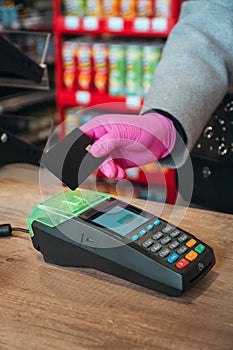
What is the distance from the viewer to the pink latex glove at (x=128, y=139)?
106 centimetres

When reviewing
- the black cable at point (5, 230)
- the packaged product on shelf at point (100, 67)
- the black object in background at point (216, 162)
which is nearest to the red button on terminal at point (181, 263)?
the black cable at point (5, 230)

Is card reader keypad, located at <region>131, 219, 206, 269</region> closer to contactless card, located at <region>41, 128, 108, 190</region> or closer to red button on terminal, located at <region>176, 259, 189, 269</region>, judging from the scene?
red button on terminal, located at <region>176, 259, 189, 269</region>

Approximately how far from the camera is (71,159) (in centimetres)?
93

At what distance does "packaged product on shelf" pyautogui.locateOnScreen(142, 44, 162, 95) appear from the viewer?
10.3 ft

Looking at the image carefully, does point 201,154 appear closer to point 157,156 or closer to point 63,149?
point 157,156

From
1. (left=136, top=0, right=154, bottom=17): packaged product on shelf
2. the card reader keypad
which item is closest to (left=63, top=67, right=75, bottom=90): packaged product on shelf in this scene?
(left=136, top=0, right=154, bottom=17): packaged product on shelf

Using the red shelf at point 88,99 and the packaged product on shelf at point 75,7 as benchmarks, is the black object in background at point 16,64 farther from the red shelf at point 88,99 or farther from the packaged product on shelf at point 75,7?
the packaged product on shelf at point 75,7

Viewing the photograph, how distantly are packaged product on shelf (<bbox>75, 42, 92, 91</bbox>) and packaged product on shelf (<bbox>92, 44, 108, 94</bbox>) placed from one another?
0.03m

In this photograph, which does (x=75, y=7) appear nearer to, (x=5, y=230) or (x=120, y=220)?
(x=5, y=230)

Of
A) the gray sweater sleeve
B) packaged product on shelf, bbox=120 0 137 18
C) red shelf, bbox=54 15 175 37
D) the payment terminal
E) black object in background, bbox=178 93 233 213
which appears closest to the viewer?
the payment terminal

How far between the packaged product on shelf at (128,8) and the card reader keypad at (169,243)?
2346 millimetres

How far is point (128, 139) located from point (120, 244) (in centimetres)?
28

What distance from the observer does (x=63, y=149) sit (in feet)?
3.07

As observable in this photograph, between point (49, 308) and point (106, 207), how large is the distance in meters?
0.21
